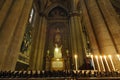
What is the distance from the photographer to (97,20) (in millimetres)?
5152

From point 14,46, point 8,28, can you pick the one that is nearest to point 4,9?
point 8,28

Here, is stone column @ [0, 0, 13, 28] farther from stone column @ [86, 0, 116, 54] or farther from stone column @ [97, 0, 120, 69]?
stone column @ [97, 0, 120, 69]

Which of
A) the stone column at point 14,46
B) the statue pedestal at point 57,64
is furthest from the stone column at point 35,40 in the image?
the stone column at point 14,46

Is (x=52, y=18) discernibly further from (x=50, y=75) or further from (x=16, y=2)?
(x=50, y=75)

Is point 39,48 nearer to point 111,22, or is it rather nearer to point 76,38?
point 76,38

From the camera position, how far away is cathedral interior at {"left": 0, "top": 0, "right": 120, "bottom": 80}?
12.4ft

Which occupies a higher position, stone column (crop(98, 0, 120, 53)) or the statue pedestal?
stone column (crop(98, 0, 120, 53))

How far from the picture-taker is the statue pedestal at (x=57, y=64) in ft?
40.8

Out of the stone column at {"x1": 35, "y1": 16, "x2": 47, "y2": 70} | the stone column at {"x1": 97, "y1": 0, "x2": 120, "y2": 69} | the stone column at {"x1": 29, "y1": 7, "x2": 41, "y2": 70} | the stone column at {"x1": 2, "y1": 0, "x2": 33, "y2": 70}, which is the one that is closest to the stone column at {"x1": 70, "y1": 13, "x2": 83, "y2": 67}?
the stone column at {"x1": 35, "y1": 16, "x2": 47, "y2": 70}

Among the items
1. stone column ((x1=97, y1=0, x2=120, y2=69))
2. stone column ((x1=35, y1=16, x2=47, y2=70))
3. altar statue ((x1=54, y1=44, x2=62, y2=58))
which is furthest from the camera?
altar statue ((x1=54, y1=44, x2=62, y2=58))

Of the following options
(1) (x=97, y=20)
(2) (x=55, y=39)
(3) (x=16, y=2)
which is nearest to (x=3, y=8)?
(3) (x=16, y=2)

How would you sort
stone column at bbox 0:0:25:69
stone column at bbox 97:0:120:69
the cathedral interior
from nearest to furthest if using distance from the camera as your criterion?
the cathedral interior → stone column at bbox 0:0:25:69 → stone column at bbox 97:0:120:69

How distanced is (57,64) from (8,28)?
914 centimetres

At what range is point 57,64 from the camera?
12.9m
